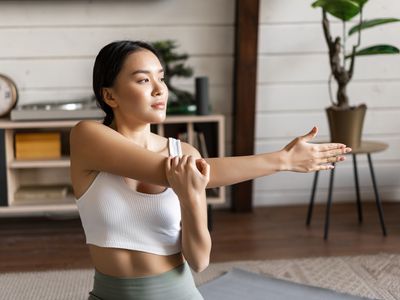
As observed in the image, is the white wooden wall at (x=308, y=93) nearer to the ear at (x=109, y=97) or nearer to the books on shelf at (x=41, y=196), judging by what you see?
the books on shelf at (x=41, y=196)

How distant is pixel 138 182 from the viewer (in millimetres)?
1296

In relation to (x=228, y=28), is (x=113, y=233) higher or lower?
lower

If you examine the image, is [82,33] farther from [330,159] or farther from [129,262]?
[330,159]

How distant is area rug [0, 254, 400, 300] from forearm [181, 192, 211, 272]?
0.94 m

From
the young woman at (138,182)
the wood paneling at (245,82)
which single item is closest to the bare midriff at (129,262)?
the young woman at (138,182)

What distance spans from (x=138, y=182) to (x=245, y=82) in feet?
5.73

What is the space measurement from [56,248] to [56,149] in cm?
49

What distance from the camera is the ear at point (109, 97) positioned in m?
1.30

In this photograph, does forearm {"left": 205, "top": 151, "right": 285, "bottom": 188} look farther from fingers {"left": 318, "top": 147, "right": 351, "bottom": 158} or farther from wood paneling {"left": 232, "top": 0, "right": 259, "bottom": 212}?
wood paneling {"left": 232, "top": 0, "right": 259, "bottom": 212}

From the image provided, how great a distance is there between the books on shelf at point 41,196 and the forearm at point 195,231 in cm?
173

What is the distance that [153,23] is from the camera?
9.91 ft

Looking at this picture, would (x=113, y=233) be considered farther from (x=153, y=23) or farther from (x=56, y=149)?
(x=153, y=23)

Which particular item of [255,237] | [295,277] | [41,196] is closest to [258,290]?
[295,277]

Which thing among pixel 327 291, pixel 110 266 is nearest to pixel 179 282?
pixel 110 266
